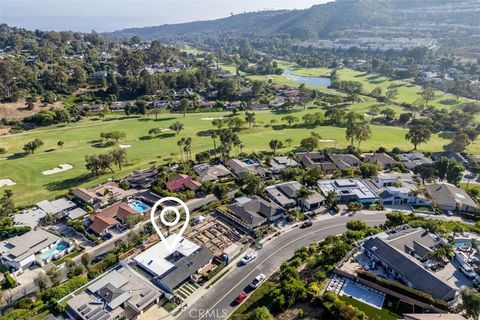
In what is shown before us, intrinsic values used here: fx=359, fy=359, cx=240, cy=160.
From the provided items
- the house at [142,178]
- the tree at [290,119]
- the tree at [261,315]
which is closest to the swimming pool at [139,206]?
the house at [142,178]

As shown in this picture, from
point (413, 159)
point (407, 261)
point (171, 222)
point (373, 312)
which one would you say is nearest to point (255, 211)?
point (171, 222)

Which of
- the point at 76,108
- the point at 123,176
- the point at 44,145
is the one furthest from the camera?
the point at 76,108

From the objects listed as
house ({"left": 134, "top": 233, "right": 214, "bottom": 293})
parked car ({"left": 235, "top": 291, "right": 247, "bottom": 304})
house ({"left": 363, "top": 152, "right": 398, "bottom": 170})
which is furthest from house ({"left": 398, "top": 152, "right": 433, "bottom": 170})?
house ({"left": 134, "top": 233, "right": 214, "bottom": 293})

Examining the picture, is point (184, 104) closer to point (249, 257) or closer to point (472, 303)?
point (249, 257)

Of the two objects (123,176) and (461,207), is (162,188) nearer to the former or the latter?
(123,176)

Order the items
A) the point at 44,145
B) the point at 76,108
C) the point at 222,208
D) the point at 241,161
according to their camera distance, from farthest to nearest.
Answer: the point at 76,108 < the point at 44,145 < the point at 241,161 < the point at 222,208

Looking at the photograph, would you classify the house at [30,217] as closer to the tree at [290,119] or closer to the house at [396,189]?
the house at [396,189]

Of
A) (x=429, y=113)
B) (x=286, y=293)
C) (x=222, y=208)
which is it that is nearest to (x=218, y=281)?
(x=286, y=293)
